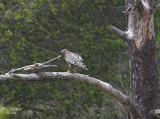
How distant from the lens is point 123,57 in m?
11.5

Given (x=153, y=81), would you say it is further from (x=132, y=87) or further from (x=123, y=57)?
(x=123, y=57)

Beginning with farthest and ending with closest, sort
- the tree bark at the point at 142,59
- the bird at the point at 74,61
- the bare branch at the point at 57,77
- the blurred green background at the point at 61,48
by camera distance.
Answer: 1. the blurred green background at the point at 61,48
2. the tree bark at the point at 142,59
3. the bird at the point at 74,61
4. the bare branch at the point at 57,77

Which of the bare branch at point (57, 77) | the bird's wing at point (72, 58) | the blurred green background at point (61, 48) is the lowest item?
the blurred green background at point (61, 48)

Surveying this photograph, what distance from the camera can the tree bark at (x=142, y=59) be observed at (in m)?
6.15

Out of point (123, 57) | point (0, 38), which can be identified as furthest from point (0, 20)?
point (123, 57)

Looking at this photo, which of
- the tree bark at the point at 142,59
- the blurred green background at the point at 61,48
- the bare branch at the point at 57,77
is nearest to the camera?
the bare branch at the point at 57,77

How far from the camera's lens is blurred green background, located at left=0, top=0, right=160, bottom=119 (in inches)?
418

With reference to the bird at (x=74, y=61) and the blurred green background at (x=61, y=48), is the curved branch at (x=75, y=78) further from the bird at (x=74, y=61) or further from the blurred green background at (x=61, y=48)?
the blurred green background at (x=61, y=48)

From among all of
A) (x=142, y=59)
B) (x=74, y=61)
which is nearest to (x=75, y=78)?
(x=74, y=61)

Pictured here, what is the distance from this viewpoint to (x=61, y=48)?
36.2 feet

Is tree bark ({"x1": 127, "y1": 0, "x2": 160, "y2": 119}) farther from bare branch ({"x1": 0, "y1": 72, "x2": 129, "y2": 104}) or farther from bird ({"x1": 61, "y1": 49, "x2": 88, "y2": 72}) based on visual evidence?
bird ({"x1": 61, "y1": 49, "x2": 88, "y2": 72})

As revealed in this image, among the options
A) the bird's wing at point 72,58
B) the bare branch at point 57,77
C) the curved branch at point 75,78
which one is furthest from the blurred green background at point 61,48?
the bare branch at point 57,77

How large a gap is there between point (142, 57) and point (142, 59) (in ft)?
0.08

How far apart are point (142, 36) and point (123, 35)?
215 mm
